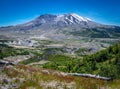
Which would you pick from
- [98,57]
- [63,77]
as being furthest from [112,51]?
[63,77]

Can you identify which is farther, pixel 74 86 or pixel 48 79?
pixel 48 79

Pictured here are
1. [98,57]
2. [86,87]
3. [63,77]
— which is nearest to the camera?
[86,87]

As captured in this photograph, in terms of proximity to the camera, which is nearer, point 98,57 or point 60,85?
point 60,85

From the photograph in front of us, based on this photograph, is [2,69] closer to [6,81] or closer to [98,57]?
[6,81]

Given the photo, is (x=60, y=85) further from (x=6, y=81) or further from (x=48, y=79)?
(x=6, y=81)

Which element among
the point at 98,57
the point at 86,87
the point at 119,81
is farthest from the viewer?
the point at 98,57

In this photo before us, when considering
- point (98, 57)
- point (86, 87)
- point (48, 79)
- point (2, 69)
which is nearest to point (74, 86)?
point (86, 87)

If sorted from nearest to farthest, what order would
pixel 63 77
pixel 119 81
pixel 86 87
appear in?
1. pixel 86 87
2. pixel 119 81
3. pixel 63 77

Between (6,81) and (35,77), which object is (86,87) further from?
(6,81)

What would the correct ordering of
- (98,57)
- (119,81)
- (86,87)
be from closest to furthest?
(86,87) < (119,81) < (98,57)
